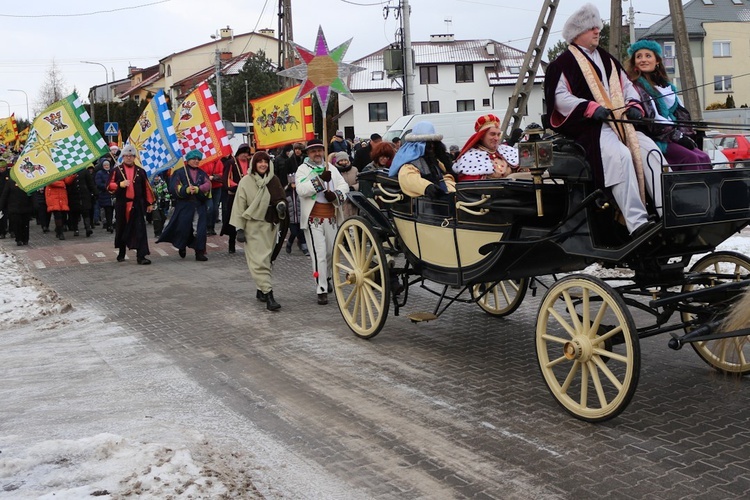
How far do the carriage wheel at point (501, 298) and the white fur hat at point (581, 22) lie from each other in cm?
286

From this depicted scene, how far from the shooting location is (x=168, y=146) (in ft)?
55.2

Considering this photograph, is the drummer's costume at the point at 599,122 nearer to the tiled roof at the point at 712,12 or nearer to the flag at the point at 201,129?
the flag at the point at 201,129

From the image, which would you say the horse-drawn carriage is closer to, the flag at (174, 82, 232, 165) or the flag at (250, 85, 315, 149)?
the flag at (250, 85, 315, 149)

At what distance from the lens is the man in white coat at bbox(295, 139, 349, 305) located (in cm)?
1032

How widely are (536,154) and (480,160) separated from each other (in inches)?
79.1

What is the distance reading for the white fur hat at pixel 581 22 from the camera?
6.02 m

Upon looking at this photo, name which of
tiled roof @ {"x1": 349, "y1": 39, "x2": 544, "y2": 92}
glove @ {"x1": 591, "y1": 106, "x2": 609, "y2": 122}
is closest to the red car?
glove @ {"x1": 591, "y1": 106, "x2": 609, "y2": 122}

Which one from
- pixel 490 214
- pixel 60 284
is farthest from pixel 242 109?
pixel 490 214

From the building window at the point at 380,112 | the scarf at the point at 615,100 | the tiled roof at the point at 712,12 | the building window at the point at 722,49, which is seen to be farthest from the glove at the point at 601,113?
the building window at the point at 380,112

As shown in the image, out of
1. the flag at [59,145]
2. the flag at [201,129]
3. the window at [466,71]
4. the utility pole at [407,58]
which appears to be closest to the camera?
the flag at [59,145]

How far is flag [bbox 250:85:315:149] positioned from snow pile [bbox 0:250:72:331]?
507 centimetres

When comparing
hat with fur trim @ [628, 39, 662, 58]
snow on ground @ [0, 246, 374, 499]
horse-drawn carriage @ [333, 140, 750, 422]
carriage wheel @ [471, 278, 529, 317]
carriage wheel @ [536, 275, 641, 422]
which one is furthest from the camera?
carriage wheel @ [471, 278, 529, 317]

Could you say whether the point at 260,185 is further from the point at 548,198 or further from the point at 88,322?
the point at 548,198

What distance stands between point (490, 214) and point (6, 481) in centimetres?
367
